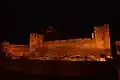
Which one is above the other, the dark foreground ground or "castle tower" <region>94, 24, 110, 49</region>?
"castle tower" <region>94, 24, 110, 49</region>

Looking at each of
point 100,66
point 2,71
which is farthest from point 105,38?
point 2,71

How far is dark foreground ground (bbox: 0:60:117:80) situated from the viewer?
1037cm

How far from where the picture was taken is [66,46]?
1706 cm

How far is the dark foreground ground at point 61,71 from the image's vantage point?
1037 centimetres

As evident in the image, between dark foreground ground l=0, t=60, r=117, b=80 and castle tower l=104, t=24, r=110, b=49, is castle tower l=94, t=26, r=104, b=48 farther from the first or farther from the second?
dark foreground ground l=0, t=60, r=117, b=80

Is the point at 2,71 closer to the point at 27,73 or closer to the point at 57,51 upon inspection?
the point at 27,73

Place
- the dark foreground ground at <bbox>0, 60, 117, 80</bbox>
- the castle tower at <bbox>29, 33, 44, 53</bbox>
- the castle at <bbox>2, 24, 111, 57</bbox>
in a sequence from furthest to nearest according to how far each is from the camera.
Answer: the castle tower at <bbox>29, 33, 44, 53</bbox> → the castle at <bbox>2, 24, 111, 57</bbox> → the dark foreground ground at <bbox>0, 60, 117, 80</bbox>

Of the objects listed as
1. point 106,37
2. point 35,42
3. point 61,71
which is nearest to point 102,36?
point 106,37

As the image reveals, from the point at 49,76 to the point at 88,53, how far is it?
18.3 ft

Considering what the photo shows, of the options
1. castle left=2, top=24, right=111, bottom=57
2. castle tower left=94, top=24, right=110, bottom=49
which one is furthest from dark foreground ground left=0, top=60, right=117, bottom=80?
castle tower left=94, top=24, right=110, bottom=49

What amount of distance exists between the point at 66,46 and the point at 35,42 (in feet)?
8.02

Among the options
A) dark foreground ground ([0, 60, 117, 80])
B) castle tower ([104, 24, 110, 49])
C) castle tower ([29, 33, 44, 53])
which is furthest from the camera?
castle tower ([29, 33, 44, 53])

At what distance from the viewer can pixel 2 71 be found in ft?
37.9

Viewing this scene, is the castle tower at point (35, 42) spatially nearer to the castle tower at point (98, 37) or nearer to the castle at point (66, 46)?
the castle at point (66, 46)
